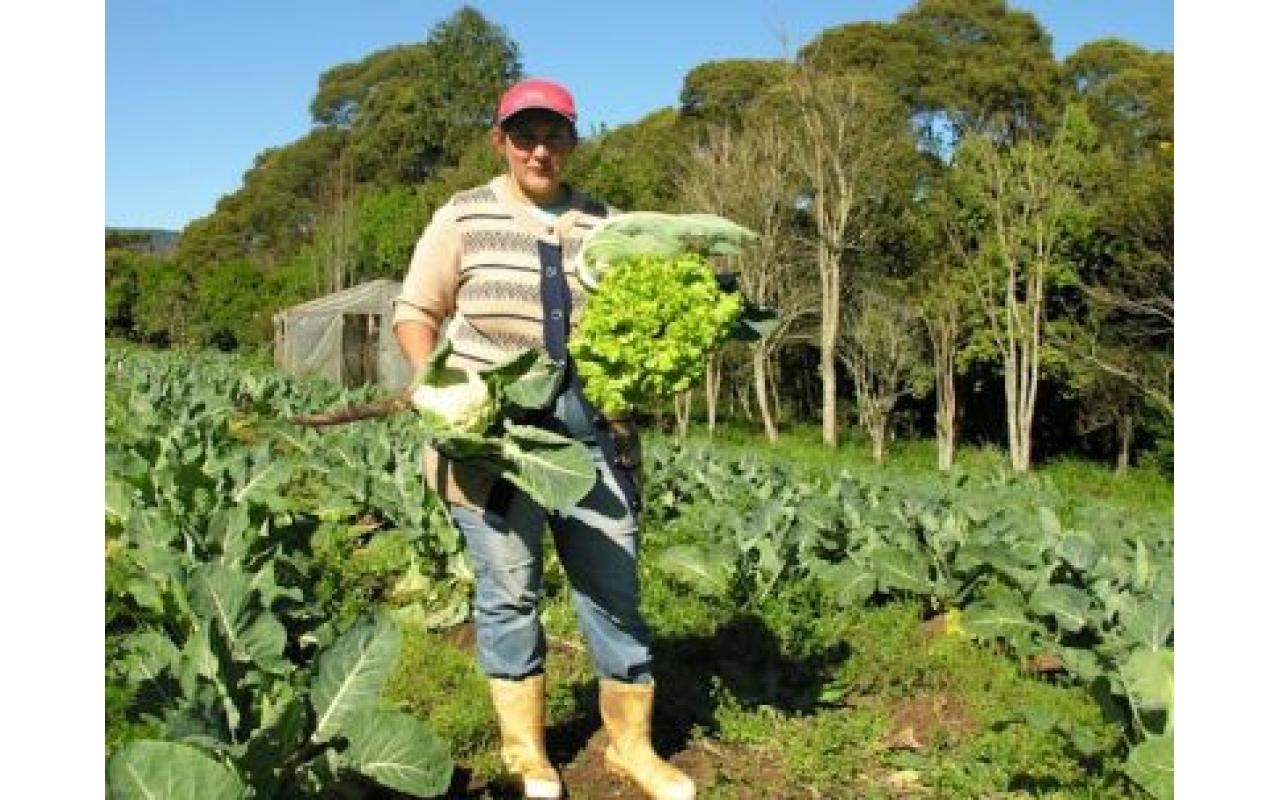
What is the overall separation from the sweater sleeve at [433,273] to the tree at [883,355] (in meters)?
24.4

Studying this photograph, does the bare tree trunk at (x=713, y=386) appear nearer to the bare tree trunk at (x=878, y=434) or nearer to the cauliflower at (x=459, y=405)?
the bare tree trunk at (x=878, y=434)

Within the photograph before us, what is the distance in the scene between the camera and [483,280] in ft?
11.0

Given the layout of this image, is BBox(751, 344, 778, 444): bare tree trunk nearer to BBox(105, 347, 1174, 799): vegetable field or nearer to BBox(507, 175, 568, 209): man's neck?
BBox(105, 347, 1174, 799): vegetable field

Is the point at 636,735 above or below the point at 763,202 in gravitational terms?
below

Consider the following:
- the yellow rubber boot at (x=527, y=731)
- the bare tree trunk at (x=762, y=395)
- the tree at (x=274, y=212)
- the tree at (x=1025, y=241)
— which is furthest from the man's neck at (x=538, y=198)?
the tree at (x=274, y=212)

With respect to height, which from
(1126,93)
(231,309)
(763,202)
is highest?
(1126,93)

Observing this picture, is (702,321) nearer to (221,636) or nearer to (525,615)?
(525,615)

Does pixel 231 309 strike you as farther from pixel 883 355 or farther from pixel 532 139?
pixel 532 139

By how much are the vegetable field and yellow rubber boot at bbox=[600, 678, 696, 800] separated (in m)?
0.14

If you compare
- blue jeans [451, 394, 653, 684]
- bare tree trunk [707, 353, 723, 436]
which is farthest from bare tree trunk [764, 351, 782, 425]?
blue jeans [451, 394, 653, 684]

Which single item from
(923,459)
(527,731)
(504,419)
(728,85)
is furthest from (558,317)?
(728,85)

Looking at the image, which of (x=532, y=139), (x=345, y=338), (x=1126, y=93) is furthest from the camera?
(x=1126, y=93)

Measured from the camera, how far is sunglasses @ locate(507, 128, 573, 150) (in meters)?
3.27

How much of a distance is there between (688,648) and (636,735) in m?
1.41
